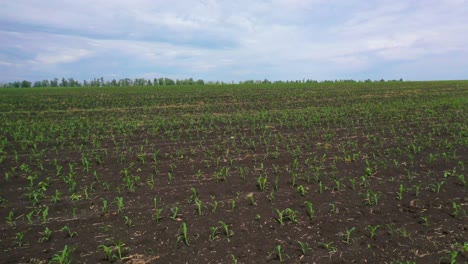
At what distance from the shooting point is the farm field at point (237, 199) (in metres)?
4.18

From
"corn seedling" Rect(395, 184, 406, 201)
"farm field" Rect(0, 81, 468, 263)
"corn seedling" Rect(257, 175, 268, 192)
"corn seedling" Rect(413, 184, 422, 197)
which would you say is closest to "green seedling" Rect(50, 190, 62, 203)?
"farm field" Rect(0, 81, 468, 263)

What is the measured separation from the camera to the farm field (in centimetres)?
418

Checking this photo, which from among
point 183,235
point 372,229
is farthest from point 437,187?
point 183,235

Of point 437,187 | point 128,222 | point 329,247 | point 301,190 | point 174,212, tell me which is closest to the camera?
point 329,247

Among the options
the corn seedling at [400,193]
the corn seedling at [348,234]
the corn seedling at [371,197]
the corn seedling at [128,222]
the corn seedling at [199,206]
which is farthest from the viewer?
the corn seedling at [400,193]

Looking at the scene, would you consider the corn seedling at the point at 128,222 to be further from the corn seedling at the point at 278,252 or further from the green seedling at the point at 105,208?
the corn seedling at the point at 278,252

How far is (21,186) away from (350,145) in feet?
25.1

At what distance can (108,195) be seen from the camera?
593 cm

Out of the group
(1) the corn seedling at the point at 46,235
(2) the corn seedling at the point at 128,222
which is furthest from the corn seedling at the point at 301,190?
(1) the corn seedling at the point at 46,235

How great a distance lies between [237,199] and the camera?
18.5 ft

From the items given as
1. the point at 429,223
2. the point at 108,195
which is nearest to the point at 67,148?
the point at 108,195

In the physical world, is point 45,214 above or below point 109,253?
above

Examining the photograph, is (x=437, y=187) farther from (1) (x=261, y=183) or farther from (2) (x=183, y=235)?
(2) (x=183, y=235)

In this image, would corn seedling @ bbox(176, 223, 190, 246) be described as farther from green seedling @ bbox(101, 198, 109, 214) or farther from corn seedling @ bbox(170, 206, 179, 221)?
green seedling @ bbox(101, 198, 109, 214)
